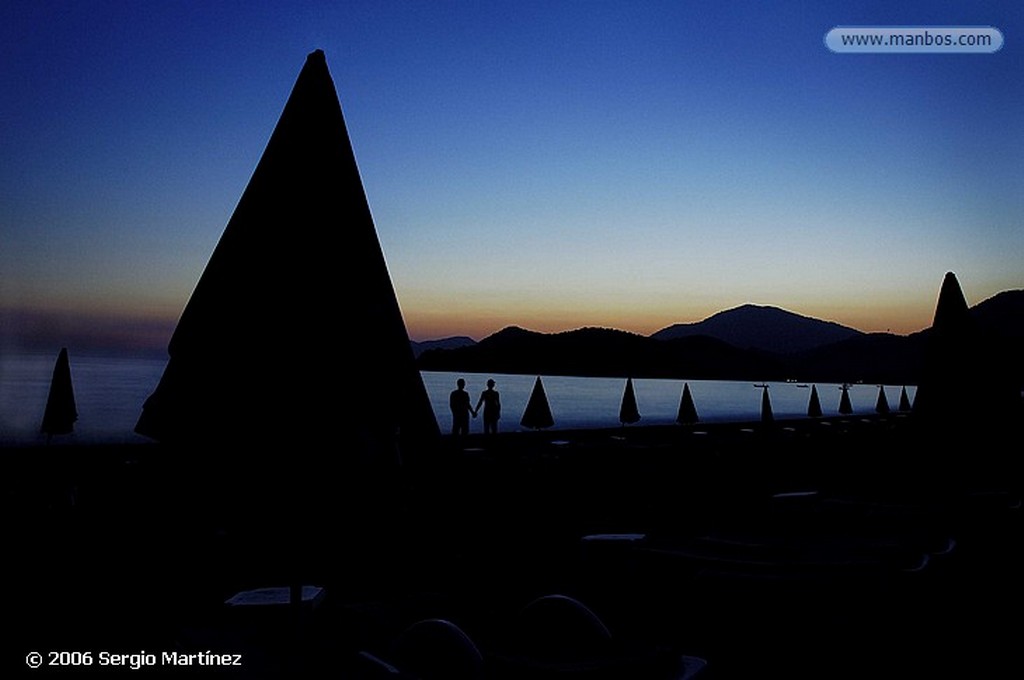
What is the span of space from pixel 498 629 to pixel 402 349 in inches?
143

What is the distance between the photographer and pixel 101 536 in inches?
358

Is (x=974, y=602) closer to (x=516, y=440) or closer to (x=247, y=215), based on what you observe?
(x=247, y=215)

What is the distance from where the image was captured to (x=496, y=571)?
7.68 metres

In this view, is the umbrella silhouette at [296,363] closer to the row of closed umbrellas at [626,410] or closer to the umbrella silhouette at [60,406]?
the umbrella silhouette at [60,406]

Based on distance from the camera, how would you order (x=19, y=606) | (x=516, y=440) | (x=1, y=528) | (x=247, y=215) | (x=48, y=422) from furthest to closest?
(x=516, y=440)
(x=48, y=422)
(x=1, y=528)
(x=19, y=606)
(x=247, y=215)

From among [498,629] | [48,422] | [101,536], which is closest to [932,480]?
[498,629]

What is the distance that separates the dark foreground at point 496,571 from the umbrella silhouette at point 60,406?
1.20 metres


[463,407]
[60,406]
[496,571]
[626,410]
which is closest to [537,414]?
[463,407]

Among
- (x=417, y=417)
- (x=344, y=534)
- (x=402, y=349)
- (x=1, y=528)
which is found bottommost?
(x=1, y=528)

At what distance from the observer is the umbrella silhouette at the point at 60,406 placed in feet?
39.4

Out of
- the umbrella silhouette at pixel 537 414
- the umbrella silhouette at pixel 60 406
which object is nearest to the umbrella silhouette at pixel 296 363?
the umbrella silhouette at pixel 60 406

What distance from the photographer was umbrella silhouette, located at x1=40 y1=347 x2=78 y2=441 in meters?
12.0

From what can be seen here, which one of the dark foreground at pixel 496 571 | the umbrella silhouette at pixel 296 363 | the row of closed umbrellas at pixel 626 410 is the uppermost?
the umbrella silhouette at pixel 296 363

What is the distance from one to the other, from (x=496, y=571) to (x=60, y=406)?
8.28 metres
